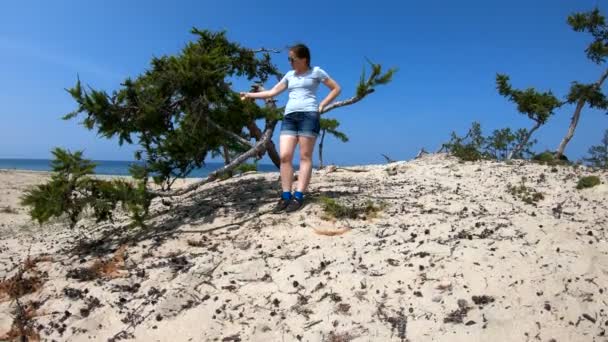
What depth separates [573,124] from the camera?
14.0m

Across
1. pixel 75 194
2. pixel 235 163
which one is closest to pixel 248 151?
pixel 235 163

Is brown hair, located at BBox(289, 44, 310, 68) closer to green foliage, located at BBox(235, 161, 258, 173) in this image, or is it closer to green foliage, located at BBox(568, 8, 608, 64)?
green foliage, located at BBox(235, 161, 258, 173)

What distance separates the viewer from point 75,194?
5.53m

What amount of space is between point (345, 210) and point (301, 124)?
4.08ft

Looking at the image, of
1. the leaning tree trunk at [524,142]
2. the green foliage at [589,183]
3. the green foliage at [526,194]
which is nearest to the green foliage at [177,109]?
the green foliage at [526,194]

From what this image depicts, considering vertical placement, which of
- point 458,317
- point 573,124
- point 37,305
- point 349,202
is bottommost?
point 37,305

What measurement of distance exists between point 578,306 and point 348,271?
187 centimetres

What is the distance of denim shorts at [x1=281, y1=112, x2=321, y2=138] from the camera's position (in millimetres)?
5711

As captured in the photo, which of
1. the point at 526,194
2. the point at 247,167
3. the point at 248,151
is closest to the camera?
the point at 248,151

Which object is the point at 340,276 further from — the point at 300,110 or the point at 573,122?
the point at 573,122

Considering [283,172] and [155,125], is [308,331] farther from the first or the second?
[155,125]

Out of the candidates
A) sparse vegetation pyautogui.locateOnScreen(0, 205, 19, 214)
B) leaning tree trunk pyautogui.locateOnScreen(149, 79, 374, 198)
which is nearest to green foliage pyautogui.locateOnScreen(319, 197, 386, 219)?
leaning tree trunk pyautogui.locateOnScreen(149, 79, 374, 198)

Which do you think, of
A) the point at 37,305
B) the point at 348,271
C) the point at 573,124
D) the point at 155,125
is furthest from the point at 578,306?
the point at 573,124

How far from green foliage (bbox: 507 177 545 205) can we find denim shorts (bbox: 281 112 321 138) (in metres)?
3.56
